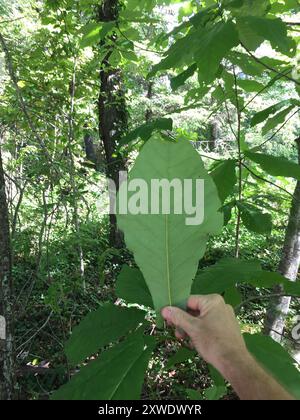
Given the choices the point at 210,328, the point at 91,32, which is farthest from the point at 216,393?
the point at 91,32

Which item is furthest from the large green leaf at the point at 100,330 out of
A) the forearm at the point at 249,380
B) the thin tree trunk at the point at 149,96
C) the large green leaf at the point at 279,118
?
the thin tree trunk at the point at 149,96

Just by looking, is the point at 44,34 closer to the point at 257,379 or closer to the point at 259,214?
the point at 259,214

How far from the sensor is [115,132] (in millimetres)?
4652

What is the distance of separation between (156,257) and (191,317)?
0.43 feet

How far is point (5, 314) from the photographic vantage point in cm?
156

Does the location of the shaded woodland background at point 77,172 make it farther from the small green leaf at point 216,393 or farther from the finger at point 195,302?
the finger at point 195,302

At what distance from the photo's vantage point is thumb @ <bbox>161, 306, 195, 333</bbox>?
0.65m

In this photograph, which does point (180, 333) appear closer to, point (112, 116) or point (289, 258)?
point (289, 258)

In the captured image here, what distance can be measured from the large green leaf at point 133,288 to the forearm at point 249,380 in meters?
0.24

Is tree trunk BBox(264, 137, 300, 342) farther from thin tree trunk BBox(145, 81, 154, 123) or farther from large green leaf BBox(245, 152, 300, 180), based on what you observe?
thin tree trunk BBox(145, 81, 154, 123)

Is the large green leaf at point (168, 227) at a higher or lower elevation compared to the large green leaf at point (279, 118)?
lower

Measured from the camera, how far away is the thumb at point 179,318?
0.65 m

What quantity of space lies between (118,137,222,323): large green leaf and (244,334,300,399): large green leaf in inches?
8.6
